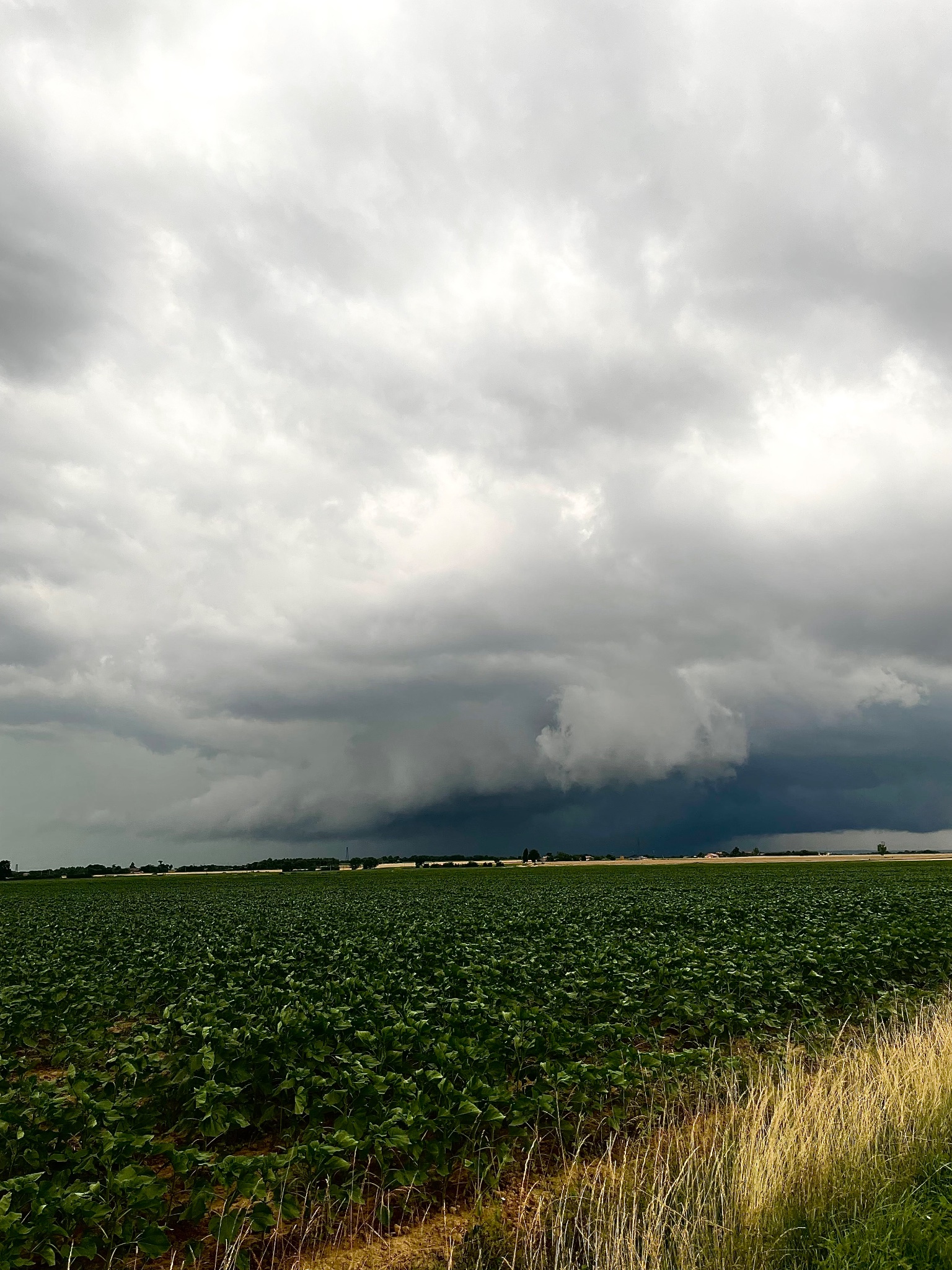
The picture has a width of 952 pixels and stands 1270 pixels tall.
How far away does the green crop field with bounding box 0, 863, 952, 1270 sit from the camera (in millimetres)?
7168

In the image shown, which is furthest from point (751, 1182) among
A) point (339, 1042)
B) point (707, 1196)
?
point (339, 1042)

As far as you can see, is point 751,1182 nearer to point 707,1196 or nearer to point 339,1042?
point 707,1196

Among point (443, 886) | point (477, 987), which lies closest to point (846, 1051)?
point (477, 987)

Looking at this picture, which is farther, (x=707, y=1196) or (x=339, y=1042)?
(x=339, y=1042)

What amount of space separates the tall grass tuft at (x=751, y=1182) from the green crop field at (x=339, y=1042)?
3.41 ft

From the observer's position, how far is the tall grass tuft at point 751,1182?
21.7 feet

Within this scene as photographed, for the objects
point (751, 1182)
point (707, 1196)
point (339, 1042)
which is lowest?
point (707, 1196)

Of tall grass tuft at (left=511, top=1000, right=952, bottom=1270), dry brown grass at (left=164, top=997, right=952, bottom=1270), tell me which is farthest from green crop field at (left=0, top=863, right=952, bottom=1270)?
tall grass tuft at (left=511, top=1000, right=952, bottom=1270)

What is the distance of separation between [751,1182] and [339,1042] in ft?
18.5

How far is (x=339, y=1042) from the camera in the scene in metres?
10.4

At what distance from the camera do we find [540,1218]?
733 centimetres

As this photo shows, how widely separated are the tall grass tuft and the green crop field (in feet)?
3.41

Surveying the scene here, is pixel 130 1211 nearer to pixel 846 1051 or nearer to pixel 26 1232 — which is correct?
pixel 26 1232

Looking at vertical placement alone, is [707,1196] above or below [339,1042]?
below
